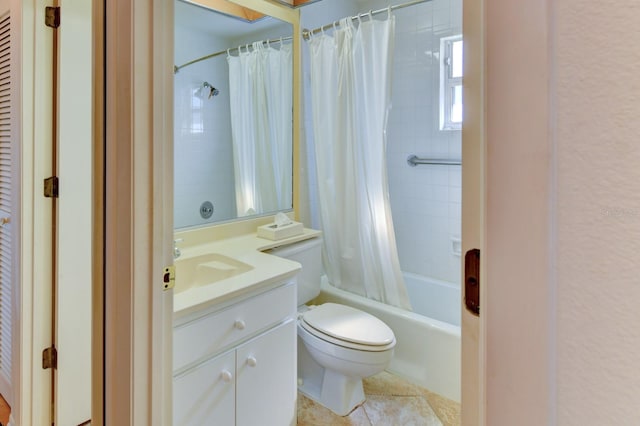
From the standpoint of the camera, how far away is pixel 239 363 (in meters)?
1.28

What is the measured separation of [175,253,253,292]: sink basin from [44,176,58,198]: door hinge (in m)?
0.53

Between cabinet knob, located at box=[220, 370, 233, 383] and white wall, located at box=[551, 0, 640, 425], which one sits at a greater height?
white wall, located at box=[551, 0, 640, 425]

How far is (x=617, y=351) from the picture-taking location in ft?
1.01

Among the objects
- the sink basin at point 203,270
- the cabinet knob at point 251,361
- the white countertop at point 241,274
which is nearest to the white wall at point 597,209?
the white countertop at point 241,274

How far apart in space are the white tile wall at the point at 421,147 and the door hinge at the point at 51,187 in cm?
141

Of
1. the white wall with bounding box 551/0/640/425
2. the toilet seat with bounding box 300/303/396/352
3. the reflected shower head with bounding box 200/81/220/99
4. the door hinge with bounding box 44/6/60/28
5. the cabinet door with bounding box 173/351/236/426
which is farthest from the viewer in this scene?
the reflected shower head with bounding box 200/81/220/99

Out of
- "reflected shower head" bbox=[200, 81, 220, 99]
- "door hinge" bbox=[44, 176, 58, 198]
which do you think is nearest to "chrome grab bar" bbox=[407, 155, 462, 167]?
"reflected shower head" bbox=[200, 81, 220, 99]

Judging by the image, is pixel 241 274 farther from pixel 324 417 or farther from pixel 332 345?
pixel 324 417

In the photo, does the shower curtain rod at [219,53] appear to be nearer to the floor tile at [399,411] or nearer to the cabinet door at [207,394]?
the cabinet door at [207,394]

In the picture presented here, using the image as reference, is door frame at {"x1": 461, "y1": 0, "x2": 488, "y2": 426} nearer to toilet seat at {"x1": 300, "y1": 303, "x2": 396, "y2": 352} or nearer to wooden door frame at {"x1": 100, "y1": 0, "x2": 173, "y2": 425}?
wooden door frame at {"x1": 100, "y1": 0, "x2": 173, "y2": 425}

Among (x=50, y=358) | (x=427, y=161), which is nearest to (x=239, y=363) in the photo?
(x=50, y=358)

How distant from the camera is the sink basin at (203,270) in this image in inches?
58.6

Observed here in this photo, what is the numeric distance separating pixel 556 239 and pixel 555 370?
118mm

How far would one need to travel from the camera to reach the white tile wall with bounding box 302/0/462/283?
2.39m
